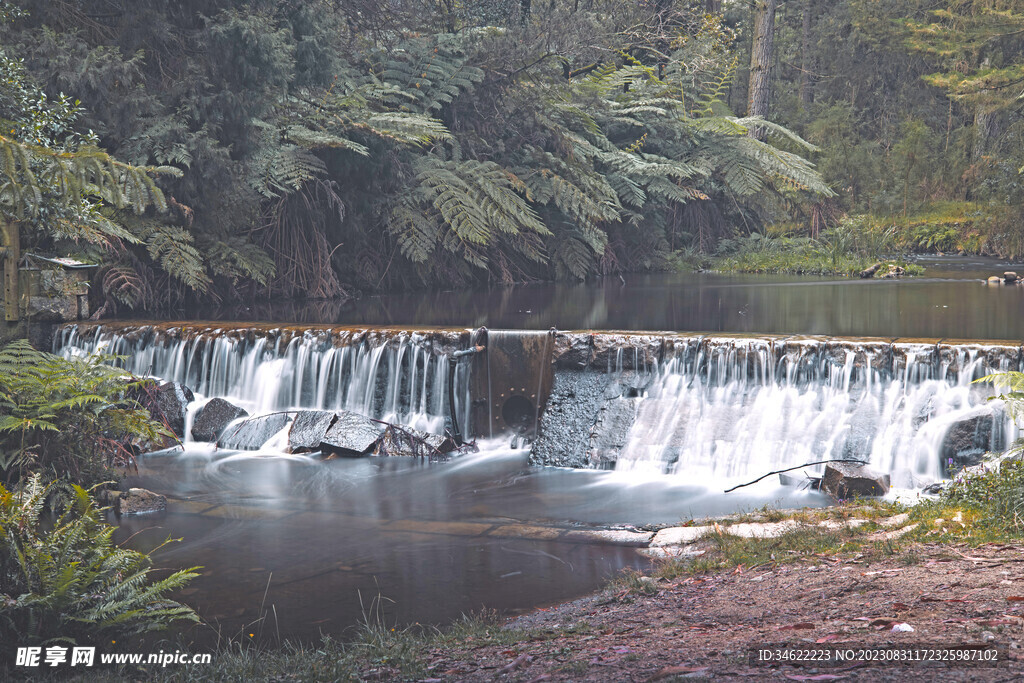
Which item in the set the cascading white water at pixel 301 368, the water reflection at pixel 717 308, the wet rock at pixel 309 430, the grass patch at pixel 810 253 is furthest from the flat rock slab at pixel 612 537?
the grass patch at pixel 810 253

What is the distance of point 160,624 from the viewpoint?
4461 millimetres

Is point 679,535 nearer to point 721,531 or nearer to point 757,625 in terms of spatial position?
point 721,531

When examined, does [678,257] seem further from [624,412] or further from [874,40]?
[874,40]

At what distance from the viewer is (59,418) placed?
23.3ft

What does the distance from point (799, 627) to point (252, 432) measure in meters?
7.05

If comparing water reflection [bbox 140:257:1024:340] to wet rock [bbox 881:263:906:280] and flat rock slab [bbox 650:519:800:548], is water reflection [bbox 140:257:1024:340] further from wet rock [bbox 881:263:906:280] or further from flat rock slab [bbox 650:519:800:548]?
flat rock slab [bbox 650:519:800:548]

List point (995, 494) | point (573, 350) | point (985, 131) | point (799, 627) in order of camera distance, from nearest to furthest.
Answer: point (799, 627), point (995, 494), point (573, 350), point (985, 131)

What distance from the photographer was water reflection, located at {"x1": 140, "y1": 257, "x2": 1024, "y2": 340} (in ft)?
34.1

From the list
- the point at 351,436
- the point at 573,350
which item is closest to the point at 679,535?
the point at 573,350

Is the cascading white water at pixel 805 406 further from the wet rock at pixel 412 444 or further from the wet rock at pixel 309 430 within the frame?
the wet rock at pixel 309 430

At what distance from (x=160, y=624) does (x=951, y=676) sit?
11.2 ft

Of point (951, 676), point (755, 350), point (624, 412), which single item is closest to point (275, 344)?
point (624, 412)

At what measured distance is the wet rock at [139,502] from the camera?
727cm

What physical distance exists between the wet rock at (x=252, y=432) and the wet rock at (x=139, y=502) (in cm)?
201
